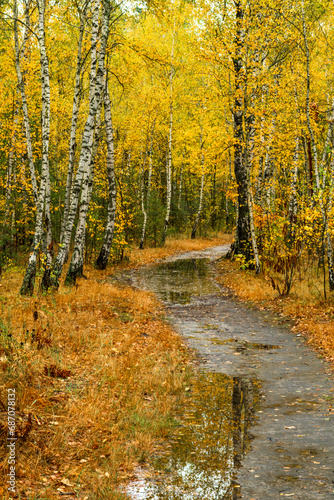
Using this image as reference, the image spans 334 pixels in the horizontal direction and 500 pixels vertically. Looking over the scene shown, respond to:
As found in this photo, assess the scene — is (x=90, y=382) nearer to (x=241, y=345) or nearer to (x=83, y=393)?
(x=83, y=393)

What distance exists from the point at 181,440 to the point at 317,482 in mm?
1591

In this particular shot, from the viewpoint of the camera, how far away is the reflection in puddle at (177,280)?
14750 mm

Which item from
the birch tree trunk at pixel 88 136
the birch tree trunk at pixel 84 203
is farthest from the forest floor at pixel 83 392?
the birch tree trunk at pixel 84 203

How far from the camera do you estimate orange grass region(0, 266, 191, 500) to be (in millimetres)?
4152

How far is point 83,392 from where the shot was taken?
580cm

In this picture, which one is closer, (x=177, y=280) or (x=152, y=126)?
(x=177, y=280)

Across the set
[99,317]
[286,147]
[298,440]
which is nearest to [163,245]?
[286,147]

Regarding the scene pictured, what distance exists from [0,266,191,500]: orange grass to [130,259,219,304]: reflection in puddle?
466cm

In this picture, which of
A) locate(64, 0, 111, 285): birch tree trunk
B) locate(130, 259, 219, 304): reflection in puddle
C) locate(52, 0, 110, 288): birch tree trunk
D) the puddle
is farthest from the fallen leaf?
locate(130, 259, 219, 304): reflection in puddle

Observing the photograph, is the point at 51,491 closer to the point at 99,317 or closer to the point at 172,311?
the point at 99,317

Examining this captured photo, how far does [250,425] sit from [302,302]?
21.8 feet

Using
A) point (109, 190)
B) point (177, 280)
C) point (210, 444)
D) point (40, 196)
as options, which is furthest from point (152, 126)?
point (210, 444)

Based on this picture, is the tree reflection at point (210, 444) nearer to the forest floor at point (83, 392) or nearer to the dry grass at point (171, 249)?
the forest floor at point (83, 392)

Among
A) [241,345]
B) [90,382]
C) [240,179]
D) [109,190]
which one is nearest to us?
[90,382]
